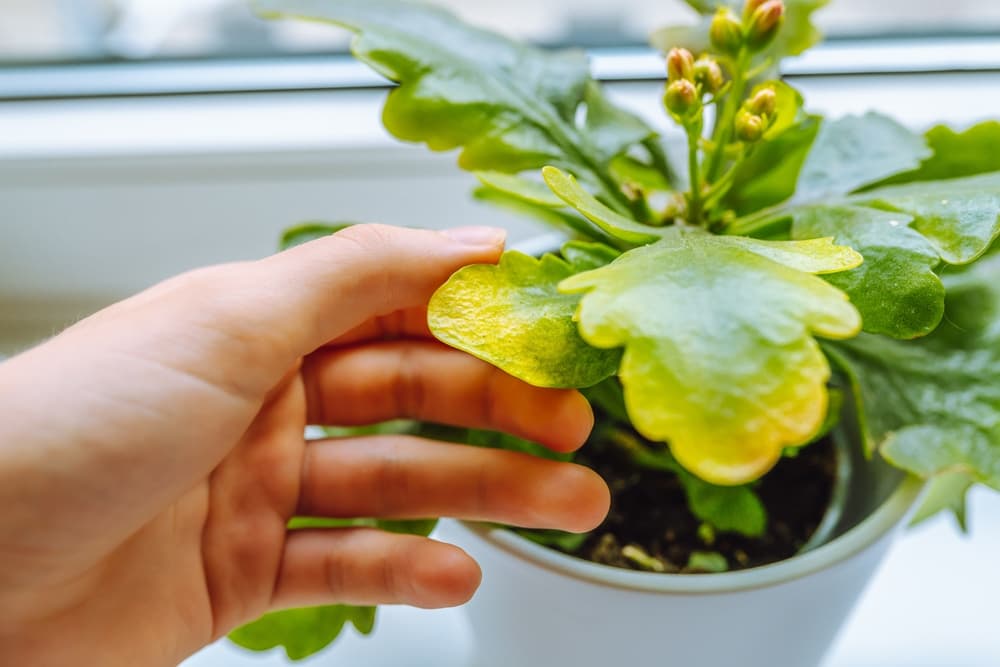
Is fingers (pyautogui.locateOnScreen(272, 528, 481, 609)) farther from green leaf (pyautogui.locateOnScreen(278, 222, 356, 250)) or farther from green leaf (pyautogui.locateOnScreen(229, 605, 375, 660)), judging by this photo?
green leaf (pyautogui.locateOnScreen(278, 222, 356, 250))

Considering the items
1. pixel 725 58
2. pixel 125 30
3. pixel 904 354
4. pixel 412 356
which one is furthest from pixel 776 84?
pixel 125 30

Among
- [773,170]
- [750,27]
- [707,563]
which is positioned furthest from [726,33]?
[707,563]

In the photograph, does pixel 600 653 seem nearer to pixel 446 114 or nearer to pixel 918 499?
pixel 918 499

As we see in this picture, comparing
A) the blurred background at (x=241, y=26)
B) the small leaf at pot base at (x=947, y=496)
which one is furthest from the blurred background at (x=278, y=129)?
the small leaf at pot base at (x=947, y=496)

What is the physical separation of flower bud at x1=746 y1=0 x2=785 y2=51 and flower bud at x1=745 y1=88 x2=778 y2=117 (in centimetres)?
3

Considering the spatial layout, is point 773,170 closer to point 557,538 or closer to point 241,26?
point 557,538

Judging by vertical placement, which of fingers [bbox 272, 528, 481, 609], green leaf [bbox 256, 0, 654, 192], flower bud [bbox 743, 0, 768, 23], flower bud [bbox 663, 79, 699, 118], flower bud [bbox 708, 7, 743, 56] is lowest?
fingers [bbox 272, 528, 481, 609]

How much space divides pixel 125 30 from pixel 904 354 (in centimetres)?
82

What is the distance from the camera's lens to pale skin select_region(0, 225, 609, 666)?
0.45 metres

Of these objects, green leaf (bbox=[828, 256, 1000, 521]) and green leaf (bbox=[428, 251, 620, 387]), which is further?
green leaf (bbox=[828, 256, 1000, 521])

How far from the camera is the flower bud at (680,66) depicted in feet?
1.62

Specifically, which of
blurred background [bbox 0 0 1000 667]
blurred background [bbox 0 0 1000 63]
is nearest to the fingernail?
blurred background [bbox 0 0 1000 667]

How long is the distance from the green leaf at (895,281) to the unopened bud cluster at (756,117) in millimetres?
84

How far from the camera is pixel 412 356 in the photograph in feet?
2.08
